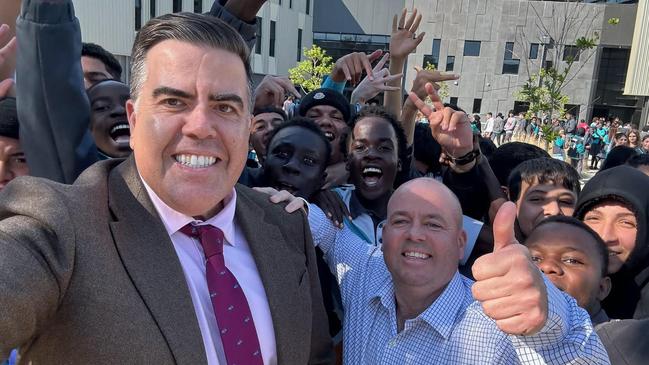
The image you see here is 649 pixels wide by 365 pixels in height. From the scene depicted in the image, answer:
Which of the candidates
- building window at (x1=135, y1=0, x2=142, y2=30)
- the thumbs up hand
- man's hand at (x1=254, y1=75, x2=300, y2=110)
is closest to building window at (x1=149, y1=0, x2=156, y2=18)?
building window at (x1=135, y1=0, x2=142, y2=30)

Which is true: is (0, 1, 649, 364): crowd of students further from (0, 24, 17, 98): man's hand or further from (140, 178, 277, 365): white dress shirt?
(140, 178, 277, 365): white dress shirt

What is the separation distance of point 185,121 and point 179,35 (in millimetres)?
257

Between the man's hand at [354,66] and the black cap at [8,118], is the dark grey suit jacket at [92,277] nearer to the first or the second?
the black cap at [8,118]

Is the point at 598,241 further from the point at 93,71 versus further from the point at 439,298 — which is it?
the point at 93,71

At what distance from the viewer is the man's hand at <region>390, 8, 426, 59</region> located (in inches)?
185

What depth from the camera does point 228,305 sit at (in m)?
1.51

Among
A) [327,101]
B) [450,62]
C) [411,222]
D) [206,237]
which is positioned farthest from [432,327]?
[450,62]

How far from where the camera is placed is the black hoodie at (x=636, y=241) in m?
2.61

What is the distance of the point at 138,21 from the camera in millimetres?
23500

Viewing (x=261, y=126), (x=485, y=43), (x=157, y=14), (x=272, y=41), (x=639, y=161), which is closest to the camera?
(x=261, y=126)

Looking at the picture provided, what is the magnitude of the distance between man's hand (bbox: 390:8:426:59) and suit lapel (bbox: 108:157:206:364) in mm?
3701

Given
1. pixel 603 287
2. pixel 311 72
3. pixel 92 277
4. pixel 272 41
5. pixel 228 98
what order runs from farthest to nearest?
pixel 272 41 → pixel 311 72 → pixel 603 287 → pixel 228 98 → pixel 92 277

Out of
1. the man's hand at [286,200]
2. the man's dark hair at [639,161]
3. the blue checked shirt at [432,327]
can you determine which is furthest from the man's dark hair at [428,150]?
the man's hand at [286,200]

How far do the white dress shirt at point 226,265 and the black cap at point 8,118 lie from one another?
128 centimetres
